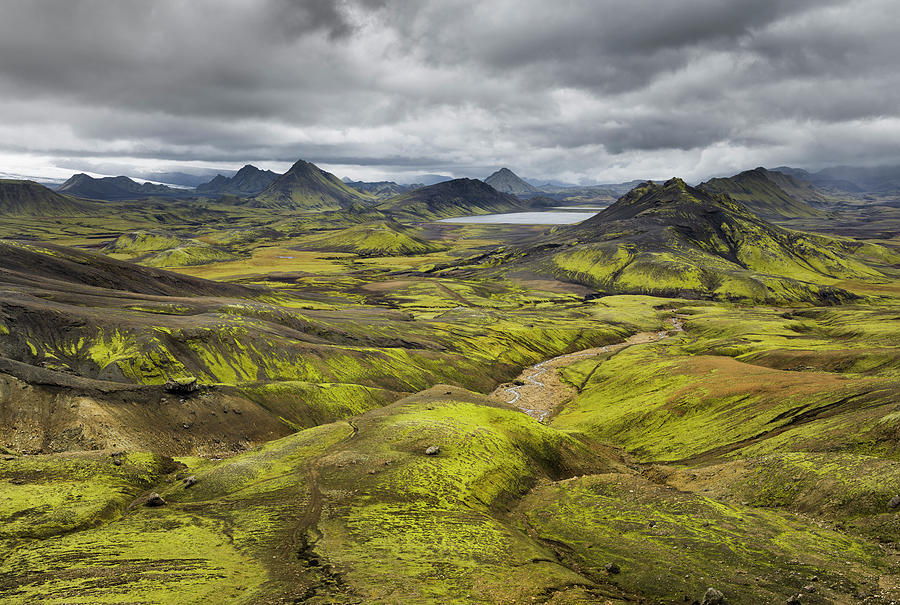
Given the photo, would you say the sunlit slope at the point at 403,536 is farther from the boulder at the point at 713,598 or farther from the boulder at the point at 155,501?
the boulder at the point at 713,598

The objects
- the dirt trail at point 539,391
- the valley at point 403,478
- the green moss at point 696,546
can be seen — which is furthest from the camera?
the dirt trail at point 539,391

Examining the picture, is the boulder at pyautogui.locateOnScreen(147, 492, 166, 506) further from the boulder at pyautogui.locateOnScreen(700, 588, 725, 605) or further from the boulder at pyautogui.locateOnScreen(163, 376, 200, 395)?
the boulder at pyautogui.locateOnScreen(700, 588, 725, 605)

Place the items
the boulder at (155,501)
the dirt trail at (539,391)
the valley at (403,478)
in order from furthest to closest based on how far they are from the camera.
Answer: the dirt trail at (539,391), the boulder at (155,501), the valley at (403,478)

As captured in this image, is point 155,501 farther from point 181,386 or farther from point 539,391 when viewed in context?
point 539,391

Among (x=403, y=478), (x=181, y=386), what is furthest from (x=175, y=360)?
(x=403, y=478)

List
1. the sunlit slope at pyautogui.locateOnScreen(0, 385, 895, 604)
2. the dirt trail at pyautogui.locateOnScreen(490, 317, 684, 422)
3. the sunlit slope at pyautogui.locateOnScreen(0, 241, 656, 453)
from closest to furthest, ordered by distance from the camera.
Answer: the sunlit slope at pyautogui.locateOnScreen(0, 385, 895, 604)
the sunlit slope at pyautogui.locateOnScreen(0, 241, 656, 453)
the dirt trail at pyautogui.locateOnScreen(490, 317, 684, 422)

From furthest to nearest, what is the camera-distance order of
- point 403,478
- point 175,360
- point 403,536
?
point 175,360 → point 403,478 → point 403,536

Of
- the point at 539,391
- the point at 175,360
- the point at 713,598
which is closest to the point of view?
the point at 713,598

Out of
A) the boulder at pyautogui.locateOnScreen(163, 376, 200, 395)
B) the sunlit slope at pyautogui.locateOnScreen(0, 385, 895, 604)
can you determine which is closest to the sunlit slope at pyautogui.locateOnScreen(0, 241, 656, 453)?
the boulder at pyautogui.locateOnScreen(163, 376, 200, 395)

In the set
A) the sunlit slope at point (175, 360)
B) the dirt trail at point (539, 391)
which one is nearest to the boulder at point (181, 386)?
the sunlit slope at point (175, 360)

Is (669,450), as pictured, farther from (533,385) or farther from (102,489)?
(102,489)

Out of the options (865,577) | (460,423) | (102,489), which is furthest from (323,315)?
(865,577)
